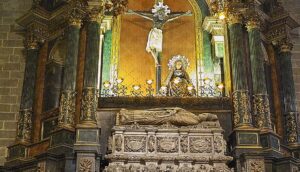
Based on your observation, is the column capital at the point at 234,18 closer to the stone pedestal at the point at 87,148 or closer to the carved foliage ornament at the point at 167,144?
the carved foliage ornament at the point at 167,144

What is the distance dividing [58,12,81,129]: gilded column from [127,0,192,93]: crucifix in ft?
9.03

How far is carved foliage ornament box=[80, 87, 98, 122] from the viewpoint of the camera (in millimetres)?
15008

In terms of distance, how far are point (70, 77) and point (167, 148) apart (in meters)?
3.45

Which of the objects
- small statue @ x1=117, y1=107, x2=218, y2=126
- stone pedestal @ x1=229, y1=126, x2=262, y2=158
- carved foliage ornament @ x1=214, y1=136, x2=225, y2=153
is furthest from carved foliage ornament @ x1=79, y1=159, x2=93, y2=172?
stone pedestal @ x1=229, y1=126, x2=262, y2=158

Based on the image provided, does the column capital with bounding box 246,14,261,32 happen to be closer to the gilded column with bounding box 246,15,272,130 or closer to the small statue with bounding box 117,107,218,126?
the gilded column with bounding box 246,15,272,130

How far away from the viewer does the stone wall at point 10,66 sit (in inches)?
694

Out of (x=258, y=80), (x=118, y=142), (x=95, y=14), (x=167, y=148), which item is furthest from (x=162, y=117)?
(x=95, y=14)

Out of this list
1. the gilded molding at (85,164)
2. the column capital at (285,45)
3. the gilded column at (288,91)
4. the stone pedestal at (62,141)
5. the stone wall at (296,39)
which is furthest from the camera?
the stone wall at (296,39)

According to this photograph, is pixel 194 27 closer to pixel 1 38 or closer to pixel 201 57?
pixel 201 57

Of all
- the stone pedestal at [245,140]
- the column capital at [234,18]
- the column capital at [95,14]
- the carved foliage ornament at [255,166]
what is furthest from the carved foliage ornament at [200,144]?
the column capital at [95,14]

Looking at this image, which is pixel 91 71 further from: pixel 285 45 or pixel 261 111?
pixel 285 45

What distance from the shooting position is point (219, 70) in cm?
1797

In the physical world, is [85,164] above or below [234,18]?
Result: below

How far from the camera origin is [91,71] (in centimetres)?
1566
